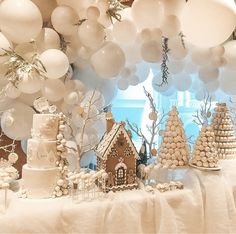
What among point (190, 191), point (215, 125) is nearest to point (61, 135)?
point (190, 191)

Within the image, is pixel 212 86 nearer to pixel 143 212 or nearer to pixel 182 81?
pixel 182 81

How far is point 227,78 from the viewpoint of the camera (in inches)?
53.9

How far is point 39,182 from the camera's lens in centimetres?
96

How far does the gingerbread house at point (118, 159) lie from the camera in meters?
1.04

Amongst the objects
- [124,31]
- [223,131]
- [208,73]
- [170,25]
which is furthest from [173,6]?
[223,131]

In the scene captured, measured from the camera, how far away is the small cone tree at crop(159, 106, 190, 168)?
3.91 feet

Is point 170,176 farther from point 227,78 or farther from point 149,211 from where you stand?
point 227,78

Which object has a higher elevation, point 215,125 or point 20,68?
point 20,68

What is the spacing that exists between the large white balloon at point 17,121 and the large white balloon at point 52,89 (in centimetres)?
10

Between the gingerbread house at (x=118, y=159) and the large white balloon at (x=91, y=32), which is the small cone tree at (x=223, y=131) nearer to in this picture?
the gingerbread house at (x=118, y=159)

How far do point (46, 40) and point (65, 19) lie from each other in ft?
0.31

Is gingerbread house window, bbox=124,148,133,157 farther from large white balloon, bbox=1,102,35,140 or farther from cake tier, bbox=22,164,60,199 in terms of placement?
large white balloon, bbox=1,102,35,140

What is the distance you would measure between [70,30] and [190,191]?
0.70m

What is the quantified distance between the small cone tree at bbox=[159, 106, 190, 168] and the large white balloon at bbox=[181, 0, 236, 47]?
342mm
